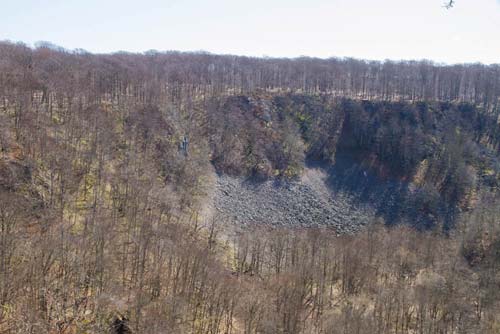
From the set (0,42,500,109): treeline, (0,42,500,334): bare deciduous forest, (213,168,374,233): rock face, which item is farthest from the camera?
(0,42,500,109): treeline

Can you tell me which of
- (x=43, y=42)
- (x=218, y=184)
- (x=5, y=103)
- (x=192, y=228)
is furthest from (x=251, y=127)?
(x=43, y=42)

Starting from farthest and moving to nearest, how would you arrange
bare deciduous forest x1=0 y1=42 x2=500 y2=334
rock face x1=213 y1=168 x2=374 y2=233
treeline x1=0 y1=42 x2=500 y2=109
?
treeline x1=0 y1=42 x2=500 y2=109 → rock face x1=213 y1=168 x2=374 y2=233 → bare deciduous forest x1=0 y1=42 x2=500 y2=334

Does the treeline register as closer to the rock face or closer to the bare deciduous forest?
the bare deciduous forest

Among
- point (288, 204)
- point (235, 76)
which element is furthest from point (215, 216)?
point (235, 76)

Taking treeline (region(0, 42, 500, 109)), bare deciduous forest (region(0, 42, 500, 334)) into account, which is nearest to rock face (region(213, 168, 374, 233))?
Result: bare deciduous forest (region(0, 42, 500, 334))

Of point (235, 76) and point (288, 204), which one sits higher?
point (235, 76)

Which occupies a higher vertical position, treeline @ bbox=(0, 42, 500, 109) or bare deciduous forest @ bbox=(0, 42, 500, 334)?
treeline @ bbox=(0, 42, 500, 109)

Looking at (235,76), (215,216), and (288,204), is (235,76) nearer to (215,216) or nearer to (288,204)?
(288,204)
